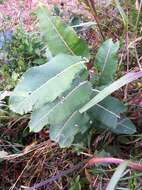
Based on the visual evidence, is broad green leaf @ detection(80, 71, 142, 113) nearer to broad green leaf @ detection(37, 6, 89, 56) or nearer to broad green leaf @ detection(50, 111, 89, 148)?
broad green leaf @ detection(50, 111, 89, 148)

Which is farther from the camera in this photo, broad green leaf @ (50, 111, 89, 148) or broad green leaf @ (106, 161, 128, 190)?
broad green leaf @ (50, 111, 89, 148)

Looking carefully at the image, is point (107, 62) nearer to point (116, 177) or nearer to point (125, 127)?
point (125, 127)

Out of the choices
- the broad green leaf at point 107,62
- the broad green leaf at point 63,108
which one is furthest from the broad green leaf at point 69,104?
the broad green leaf at point 107,62

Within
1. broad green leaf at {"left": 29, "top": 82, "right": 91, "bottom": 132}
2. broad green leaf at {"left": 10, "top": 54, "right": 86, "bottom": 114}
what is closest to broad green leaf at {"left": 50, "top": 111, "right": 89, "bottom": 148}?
broad green leaf at {"left": 29, "top": 82, "right": 91, "bottom": 132}

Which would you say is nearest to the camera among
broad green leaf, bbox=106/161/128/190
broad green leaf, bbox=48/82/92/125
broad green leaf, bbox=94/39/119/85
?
broad green leaf, bbox=106/161/128/190

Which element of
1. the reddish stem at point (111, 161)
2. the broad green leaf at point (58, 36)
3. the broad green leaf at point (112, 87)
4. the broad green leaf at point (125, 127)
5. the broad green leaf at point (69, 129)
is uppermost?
the broad green leaf at point (58, 36)

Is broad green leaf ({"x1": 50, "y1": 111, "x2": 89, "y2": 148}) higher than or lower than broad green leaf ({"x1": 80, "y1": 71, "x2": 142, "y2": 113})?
lower

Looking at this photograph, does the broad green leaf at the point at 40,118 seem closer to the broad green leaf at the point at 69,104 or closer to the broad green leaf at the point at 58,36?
the broad green leaf at the point at 69,104
